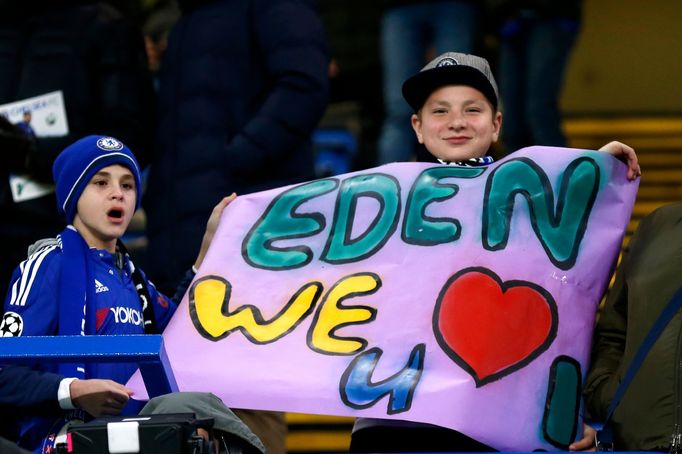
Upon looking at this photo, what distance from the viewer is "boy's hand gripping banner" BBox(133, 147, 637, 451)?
13.1 feet

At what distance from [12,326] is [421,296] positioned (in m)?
1.04

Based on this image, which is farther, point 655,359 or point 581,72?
point 581,72

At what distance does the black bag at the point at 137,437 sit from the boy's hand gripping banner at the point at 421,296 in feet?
2.86

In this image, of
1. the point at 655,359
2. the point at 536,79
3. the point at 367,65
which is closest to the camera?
the point at 655,359

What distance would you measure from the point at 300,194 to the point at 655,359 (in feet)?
4.01

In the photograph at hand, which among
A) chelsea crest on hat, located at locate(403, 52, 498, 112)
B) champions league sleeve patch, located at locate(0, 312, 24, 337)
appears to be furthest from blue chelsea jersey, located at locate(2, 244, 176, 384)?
chelsea crest on hat, located at locate(403, 52, 498, 112)

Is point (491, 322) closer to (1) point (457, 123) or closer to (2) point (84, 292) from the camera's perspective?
(1) point (457, 123)

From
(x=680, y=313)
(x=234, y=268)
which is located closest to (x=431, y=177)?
(x=234, y=268)

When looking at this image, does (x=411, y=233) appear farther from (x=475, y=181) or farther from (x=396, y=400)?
(x=396, y=400)

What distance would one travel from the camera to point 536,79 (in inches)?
270

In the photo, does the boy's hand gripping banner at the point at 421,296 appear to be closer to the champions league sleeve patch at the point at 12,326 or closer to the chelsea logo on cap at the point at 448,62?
the chelsea logo on cap at the point at 448,62

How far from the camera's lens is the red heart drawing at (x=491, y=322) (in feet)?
13.2

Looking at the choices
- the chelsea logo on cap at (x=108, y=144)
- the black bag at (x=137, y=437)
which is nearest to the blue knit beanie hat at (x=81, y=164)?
the chelsea logo on cap at (x=108, y=144)

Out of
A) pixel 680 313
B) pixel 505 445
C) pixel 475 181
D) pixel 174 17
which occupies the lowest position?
pixel 505 445
